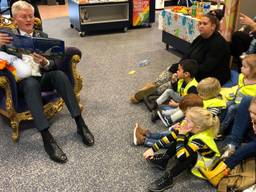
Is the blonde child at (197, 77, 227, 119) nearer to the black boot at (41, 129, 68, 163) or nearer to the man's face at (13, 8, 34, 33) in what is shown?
the black boot at (41, 129, 68, 163)

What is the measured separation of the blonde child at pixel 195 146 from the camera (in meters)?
1.73

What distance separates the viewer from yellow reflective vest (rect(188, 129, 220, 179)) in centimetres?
175

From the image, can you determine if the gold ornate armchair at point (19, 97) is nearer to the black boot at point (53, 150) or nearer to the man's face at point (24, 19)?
the man's face at point (24, 19)

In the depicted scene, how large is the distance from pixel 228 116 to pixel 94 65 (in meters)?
2.07

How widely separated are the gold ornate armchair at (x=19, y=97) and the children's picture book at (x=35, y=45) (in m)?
0.17

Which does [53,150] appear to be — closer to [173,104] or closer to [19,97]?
[19,97]

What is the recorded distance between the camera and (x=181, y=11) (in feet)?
12.8

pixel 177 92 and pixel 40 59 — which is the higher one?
pixel 40 59

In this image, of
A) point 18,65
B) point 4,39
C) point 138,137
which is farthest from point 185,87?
point 4,39


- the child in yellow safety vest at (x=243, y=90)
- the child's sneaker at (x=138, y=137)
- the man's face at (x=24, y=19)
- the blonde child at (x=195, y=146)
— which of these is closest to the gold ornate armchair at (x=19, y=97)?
the man's face at (x=24, y=19)

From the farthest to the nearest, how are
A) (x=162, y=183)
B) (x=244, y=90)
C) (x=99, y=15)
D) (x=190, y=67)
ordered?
(x=99, y=15), (x=190, y=67), (x=244, y=90), (x=162, y=183)

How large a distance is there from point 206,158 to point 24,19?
1.63 metres

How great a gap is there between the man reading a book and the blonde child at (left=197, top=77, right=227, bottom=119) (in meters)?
0.89

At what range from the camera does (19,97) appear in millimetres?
2229
